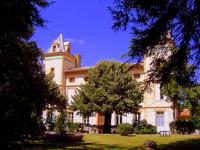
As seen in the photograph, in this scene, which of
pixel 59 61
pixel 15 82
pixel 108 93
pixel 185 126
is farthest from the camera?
pixel 59 61

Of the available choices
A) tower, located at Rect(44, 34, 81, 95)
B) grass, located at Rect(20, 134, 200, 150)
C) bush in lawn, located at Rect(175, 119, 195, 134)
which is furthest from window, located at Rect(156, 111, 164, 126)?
grass, located at Rect(20, 134, 200, 150)

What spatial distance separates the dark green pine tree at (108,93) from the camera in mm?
40719

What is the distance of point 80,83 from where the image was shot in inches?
2226

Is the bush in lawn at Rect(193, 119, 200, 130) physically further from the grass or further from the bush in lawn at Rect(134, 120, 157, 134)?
the grass

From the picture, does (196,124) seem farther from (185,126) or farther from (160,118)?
(160,118)

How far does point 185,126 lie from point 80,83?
18705 mm

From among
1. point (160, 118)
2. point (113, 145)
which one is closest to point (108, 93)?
point (160, 118)

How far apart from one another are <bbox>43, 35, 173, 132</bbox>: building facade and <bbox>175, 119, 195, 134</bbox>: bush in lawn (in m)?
3.53

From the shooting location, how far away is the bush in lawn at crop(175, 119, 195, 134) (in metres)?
43.7

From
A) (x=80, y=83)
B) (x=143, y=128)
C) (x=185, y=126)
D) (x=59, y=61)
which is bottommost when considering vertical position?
(x=143, y=128)

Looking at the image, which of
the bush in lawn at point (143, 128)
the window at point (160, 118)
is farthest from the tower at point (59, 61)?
the bush in lawn at point (143, 128)

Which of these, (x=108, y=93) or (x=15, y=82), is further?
(x=108, y=93)

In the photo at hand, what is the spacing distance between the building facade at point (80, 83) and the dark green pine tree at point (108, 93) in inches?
220

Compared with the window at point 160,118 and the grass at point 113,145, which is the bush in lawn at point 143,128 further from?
the grass at point 113,145
